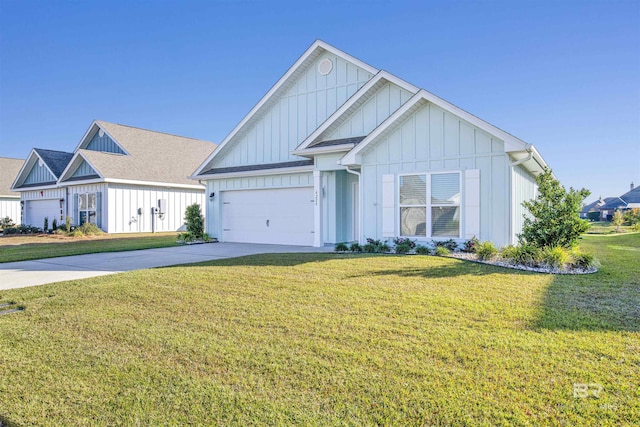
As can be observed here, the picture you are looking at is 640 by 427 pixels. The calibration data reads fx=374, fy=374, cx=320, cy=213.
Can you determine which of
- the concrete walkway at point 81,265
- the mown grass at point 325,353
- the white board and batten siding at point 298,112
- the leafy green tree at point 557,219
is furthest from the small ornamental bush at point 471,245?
the white board and batten siding at point 298,112

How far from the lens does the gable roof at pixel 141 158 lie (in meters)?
20.6

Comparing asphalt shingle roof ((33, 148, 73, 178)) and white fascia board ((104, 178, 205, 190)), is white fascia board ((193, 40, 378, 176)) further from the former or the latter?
asphalt shingle roof ((33, 148, 73, 178))

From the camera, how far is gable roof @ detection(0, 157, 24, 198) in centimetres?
2803

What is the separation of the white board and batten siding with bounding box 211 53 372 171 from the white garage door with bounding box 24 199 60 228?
16011 millimetres

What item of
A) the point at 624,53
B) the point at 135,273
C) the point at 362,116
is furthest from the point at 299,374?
the point at 624,53

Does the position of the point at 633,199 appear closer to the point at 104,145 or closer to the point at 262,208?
the point at 262,208

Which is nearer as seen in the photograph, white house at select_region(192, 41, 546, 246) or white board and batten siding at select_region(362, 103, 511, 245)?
white board and batten siding at select_region(362, 103, 511, 245)

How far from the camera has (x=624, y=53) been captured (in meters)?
12.7

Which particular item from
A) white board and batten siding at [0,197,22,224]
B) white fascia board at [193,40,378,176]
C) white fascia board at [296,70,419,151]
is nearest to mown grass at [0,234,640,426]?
white fascia board at [296,70,419,151]

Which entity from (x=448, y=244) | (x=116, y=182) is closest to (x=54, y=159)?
(x=116, y=182)

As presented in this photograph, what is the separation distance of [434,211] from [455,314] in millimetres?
5858

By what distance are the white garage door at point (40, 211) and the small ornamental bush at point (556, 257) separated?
27.2m

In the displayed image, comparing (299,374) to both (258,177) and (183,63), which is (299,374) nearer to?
(258,177)

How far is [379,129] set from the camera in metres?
10.7
